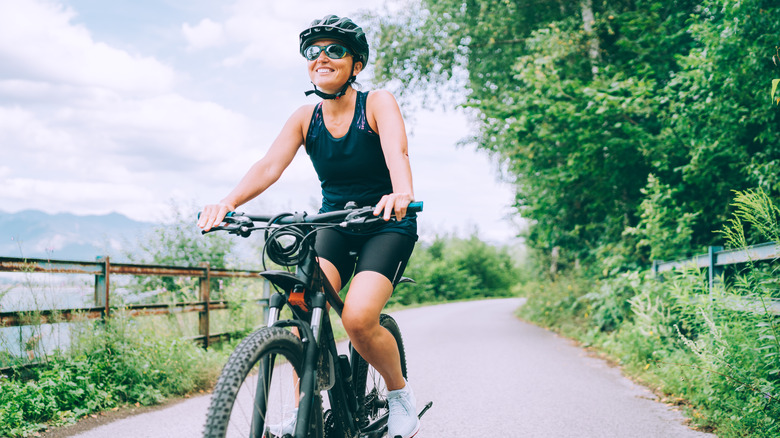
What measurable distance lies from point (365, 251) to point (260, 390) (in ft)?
2.84

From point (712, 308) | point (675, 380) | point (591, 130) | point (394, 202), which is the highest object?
point (591, 130)

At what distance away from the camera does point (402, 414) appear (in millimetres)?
3119

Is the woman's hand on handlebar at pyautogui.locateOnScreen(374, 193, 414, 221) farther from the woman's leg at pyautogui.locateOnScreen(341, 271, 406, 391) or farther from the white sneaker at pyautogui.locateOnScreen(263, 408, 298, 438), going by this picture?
the white sneaker at pyautogui.locateOnScreen(263, 408, 298, 438)

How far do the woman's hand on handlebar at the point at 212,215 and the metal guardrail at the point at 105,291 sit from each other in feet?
11.8

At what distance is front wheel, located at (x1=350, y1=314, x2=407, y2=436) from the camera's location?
3154mm

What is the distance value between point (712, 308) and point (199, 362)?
517 centimetres

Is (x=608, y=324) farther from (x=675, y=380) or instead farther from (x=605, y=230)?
(x=675, y=380)

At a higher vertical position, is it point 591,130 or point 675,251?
point 591,130

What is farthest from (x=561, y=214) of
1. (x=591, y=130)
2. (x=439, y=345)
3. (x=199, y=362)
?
(x=199, y=362)

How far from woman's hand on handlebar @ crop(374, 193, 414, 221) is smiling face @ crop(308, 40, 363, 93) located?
928 mm

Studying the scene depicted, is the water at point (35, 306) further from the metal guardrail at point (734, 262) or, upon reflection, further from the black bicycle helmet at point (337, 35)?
the metal guardrail at point (734, 262)

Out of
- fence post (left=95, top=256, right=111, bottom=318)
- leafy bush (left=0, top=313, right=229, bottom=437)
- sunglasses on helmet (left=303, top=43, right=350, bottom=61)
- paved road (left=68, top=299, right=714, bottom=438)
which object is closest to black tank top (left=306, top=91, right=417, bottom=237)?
sunglasses on helmet (left=303, top=43, right=350, bottom=61)

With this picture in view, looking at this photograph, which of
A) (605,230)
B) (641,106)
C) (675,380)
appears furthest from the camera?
(605,230)

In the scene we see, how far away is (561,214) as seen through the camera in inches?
530
